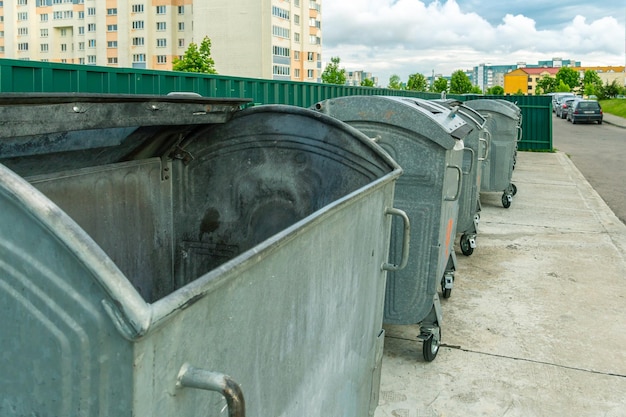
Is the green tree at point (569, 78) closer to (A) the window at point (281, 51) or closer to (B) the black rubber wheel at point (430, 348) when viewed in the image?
(A) the window at point (281, 51)

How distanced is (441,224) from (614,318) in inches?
77.0

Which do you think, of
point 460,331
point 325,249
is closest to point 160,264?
point 325,249

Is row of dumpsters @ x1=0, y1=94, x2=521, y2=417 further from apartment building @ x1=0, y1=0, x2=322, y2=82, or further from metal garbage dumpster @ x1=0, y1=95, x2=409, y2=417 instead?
apartment building @ x1=0, y1=0, x2=322, y2=82

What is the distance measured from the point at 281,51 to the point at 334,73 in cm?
711

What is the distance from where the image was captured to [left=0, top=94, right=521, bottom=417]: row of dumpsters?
1.11m

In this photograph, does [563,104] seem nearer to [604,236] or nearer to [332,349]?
[604,236]

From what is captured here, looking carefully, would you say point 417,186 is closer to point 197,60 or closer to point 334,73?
point 197,60

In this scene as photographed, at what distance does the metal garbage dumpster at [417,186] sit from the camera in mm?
3896

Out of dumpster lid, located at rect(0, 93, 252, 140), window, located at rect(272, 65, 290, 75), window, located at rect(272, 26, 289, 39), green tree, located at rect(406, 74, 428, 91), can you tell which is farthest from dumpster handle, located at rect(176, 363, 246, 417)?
window, located at rect(272, 26, 289, 39)

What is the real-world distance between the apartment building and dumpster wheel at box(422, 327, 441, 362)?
68.3 meters

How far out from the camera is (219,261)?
10.5ft

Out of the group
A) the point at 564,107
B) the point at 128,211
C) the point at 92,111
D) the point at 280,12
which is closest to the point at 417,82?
the point at 280,12

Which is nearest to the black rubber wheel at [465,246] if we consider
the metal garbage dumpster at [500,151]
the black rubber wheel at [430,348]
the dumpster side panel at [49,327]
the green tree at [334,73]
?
the metal garbage dumpster at [500,151]

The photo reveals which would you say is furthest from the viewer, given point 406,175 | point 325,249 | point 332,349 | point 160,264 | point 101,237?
point 406,175
